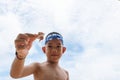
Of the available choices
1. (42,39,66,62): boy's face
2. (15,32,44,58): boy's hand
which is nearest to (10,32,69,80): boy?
(42,39,66,62): boy's face

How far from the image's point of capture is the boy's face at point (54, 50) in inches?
163

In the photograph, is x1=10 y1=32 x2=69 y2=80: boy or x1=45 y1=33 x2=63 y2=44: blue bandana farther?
x1=45 y1=33 x2=63 y2=44: blue bandana

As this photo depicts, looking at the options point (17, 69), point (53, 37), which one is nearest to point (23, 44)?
point (17, 69)

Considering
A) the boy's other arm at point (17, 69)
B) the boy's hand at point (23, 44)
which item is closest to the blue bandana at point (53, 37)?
the boy's other arm at point (17, 69)

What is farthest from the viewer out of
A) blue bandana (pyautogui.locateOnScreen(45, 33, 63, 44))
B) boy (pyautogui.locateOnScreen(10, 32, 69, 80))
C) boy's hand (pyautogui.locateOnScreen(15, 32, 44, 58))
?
blue bandana (pyautogui.locateOnScreen(45, 33, 63, 44))

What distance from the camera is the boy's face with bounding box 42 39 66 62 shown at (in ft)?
13.6

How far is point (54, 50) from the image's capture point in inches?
162

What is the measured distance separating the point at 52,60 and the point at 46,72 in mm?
192

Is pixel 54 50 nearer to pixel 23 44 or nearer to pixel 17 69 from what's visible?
pixel 17 69

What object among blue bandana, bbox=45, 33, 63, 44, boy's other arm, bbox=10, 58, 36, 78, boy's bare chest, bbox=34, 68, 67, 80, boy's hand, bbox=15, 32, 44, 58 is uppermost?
boy's hand, bbox=15, 32, 44, 58

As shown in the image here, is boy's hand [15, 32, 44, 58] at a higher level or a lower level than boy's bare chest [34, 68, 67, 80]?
higher

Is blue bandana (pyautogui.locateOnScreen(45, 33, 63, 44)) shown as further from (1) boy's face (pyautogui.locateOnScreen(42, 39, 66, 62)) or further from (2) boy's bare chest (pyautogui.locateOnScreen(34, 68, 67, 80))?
(2) boy's bare chest (pyautogui.locateOnScreen(34, 68, 67, 80))

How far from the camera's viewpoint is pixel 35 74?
4129mm

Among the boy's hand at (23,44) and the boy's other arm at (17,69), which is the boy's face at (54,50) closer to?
the boy's other arm at (17,69)
